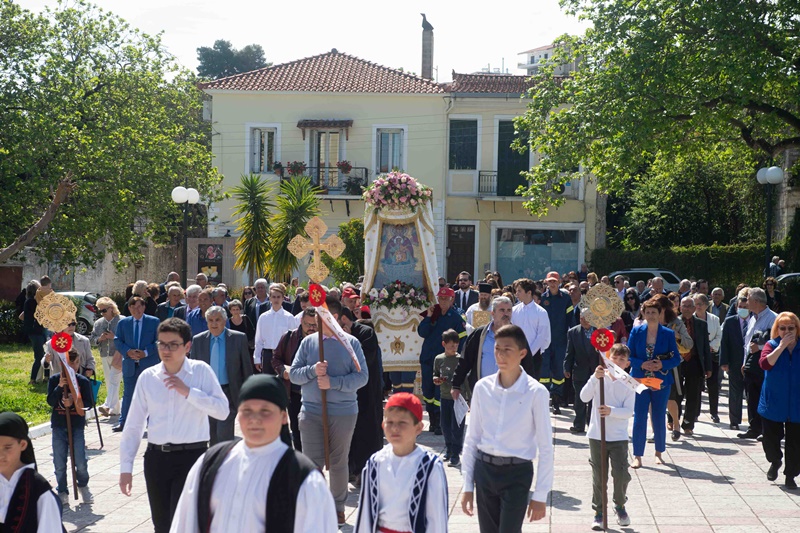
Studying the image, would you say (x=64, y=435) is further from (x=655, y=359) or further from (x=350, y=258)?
(x=350, y=258)

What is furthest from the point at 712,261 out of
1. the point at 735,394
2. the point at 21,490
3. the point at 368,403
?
the point at 21,490

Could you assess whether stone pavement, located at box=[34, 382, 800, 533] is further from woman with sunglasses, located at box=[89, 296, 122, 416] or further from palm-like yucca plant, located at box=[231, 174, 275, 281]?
palm-like yucca plant, located at box=[231, 174, 275, 281]

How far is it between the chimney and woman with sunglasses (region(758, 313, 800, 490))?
108 feet

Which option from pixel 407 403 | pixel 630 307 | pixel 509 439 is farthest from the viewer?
pixel 630 307

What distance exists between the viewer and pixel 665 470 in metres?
10.9

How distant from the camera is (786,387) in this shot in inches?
395

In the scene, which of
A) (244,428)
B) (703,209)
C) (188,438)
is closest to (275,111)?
(703,209)

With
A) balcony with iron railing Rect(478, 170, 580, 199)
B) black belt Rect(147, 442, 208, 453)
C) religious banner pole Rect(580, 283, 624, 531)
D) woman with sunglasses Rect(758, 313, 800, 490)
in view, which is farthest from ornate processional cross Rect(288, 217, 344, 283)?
balcony with iron railing Rect(478, 170, 580, 199)

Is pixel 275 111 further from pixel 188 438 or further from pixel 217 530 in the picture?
pixel 217 530

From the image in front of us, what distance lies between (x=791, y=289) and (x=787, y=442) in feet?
57.7

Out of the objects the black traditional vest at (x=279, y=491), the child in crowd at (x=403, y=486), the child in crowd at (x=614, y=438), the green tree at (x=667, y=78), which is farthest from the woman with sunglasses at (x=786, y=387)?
the green tree at (x=667, y=78)

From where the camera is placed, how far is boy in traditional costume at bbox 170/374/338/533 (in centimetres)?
411

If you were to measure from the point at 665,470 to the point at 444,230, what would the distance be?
2592 cm

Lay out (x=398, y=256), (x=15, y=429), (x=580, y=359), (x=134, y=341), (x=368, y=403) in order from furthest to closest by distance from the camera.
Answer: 1. (x=398, y=256)
2. (x=580, y=359)
3. (x=134, y=341)
4. (x=368, y=403)
5. (x=15, y=429)
